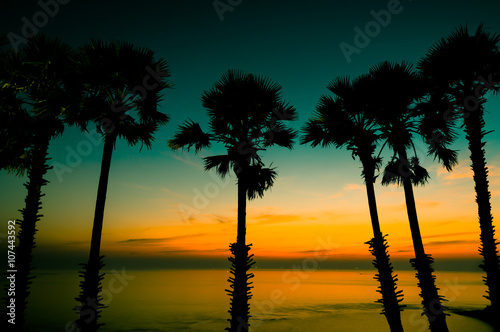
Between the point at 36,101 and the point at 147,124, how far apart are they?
12.1ft

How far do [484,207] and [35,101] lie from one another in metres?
15.5

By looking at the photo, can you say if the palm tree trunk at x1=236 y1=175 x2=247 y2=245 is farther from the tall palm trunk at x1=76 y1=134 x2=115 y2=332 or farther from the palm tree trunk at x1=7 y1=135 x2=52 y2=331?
the palm tree trunk at x1=7 y1=135 x2=52 y2=331

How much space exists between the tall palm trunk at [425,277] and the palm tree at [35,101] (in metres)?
12.9

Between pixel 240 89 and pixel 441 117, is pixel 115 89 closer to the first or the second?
pixel 240 89

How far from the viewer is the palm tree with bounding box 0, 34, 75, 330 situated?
9.59m

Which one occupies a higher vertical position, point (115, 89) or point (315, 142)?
point (115, 89)

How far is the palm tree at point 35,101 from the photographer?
9586 millimetres

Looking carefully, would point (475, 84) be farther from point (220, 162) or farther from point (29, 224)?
point (29, 224)

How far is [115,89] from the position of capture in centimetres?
998

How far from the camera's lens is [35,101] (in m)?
10.0

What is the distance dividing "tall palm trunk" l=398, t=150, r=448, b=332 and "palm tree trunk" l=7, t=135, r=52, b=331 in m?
12.8

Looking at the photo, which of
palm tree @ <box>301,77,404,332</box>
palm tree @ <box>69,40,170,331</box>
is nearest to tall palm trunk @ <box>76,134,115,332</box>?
palm tree @ <box>69,40,170,331</box>

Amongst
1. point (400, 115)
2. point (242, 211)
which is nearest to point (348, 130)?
point (400, 115)

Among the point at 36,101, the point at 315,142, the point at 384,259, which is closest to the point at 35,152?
the point at 36,101
